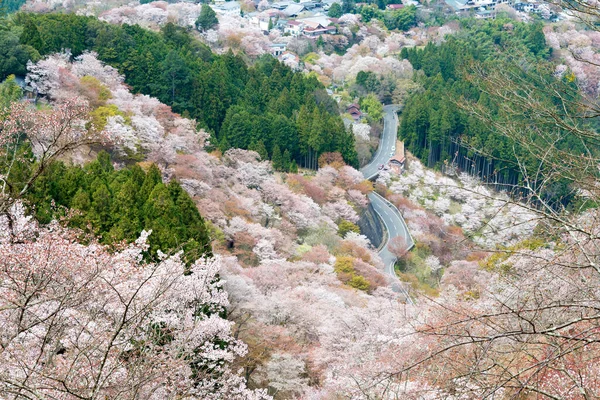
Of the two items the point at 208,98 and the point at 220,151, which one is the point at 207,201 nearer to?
the point at 220,151

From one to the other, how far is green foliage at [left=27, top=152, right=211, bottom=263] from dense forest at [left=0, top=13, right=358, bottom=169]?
14985 millimetres

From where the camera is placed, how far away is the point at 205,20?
56562mm

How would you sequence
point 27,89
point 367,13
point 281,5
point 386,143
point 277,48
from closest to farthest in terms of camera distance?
1. point 27,89
2. point 386,143
3. point 277,48
4. point 367,13
5. point 281,5

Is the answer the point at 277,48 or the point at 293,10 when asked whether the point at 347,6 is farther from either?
the point at 277,48

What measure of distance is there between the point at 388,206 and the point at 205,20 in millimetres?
27506

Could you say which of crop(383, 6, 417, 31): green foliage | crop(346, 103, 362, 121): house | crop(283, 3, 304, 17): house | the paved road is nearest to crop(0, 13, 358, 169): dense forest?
the paved road

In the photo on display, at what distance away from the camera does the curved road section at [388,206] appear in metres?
32.0

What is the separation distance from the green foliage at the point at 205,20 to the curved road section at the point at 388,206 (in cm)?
1739

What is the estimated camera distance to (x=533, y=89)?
5598 mm

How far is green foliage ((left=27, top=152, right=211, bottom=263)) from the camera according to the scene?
53.3 feet

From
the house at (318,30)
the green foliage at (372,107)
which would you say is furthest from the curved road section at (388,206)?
the house at (318,30)

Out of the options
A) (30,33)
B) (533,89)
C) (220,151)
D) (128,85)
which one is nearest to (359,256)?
(220,151)

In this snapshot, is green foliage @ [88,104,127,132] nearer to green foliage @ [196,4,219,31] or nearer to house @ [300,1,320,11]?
green foliage @ [196,4,219,31]

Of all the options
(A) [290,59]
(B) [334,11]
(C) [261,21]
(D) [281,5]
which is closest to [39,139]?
(A) [290,59]
